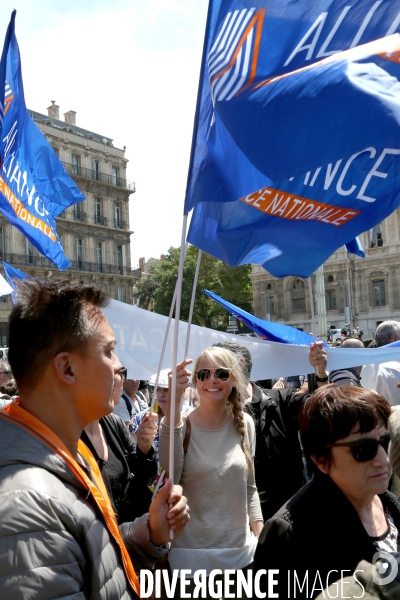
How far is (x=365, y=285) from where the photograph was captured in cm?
4791

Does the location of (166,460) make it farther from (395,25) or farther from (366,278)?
(366,278)

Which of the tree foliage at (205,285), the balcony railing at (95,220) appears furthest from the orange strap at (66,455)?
the tree foliage at (205,285)

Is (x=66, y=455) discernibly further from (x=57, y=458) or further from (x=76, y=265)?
(x=76, y=265)

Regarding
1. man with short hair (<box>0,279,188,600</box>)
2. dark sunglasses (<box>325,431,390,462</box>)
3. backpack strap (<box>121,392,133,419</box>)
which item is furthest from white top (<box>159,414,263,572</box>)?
backpack strap (<box>121,392,133,419</box>)

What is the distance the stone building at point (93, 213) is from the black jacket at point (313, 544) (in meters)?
40.2

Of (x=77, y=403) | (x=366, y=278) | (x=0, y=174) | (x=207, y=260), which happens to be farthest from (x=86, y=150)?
(x=77, y=403)

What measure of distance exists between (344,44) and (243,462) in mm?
2068

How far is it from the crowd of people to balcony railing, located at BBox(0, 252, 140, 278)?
35695 millimetres

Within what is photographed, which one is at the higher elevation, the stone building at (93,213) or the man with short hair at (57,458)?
the stone building at (93,213)

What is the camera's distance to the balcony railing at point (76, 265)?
127 ft

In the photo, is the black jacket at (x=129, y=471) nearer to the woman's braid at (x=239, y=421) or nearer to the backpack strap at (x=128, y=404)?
the woman's braid at (x=239, y=421)

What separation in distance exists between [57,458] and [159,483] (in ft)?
3.27

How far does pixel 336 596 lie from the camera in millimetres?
941

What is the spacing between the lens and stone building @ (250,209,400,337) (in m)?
46.4
